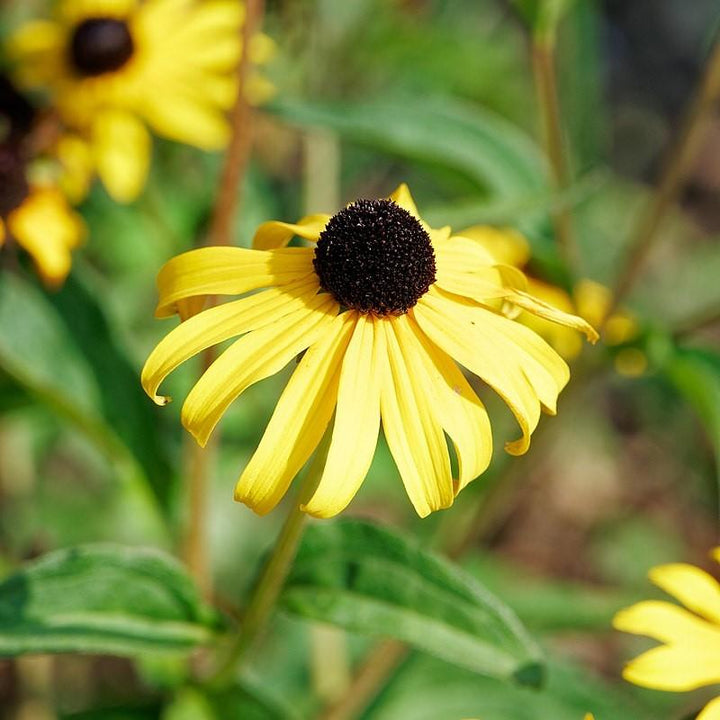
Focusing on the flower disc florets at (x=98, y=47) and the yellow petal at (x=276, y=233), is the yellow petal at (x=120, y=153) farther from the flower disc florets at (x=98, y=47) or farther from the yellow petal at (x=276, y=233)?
the yellow petal at (x=276, y=233)

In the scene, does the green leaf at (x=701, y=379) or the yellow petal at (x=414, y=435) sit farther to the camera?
the green leaf at (x=701, y=379)

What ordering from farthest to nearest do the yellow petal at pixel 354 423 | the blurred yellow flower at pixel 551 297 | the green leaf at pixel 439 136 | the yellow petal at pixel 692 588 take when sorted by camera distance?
the blurred yellow flower at pixel 551 297, the green leaf at pixel 439 136, the yellow petal at pixel 692 588, the yellow petal at pixel 354 423

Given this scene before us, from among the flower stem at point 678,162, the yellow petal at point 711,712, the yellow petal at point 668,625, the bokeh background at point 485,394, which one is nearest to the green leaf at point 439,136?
the bokeh background at point 485,394

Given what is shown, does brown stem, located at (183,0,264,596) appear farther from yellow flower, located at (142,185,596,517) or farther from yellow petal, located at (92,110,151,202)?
yellow petal, located at (92,110,151,202)

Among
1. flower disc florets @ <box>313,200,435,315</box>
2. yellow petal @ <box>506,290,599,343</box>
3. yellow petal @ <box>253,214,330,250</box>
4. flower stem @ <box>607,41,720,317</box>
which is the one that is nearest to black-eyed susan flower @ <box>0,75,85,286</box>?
yellow petal @ <box>253,214,330,250</box>

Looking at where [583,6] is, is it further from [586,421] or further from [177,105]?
[586,421]

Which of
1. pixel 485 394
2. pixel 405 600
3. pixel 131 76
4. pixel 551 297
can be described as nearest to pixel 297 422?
pixel 405 600

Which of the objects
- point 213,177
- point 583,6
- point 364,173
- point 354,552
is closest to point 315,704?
point 354,552

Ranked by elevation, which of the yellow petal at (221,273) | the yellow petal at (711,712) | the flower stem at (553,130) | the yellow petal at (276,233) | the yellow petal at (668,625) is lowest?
the yellow petal at (711,712)

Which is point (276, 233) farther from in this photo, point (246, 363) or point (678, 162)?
point (678, 162)
